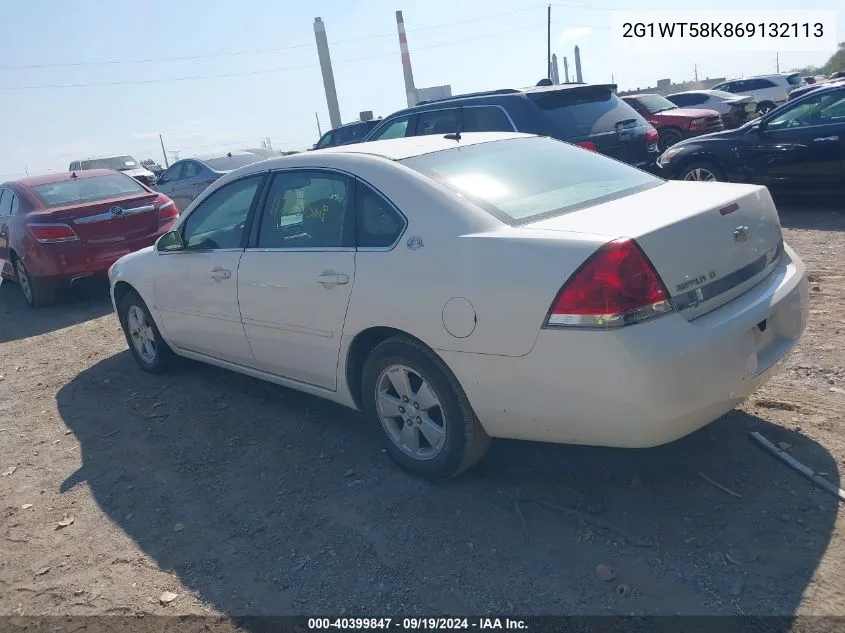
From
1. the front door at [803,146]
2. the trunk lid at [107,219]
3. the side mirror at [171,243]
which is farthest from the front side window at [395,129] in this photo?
the side mirror at [171,243]

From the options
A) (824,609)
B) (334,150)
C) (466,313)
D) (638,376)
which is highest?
(334,150)

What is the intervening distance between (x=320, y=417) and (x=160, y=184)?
13129 millimetres

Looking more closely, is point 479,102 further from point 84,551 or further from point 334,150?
point 84,551

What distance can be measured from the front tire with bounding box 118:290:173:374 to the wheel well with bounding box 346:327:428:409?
237cm

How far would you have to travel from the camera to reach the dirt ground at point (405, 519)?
2883 mm

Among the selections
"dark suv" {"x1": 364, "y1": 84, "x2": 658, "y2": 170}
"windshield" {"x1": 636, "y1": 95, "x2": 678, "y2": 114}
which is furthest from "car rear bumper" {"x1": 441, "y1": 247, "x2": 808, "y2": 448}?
"windshield" {"x1": 636, "y1": 95, "x2": 678, "y2": 114}

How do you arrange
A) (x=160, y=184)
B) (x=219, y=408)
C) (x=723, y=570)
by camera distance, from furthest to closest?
1. (x=160, y=184)
2. (x=219, y=408)
3. (x=723, y=570)

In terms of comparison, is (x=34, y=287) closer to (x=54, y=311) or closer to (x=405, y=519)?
(x=54, y=311)

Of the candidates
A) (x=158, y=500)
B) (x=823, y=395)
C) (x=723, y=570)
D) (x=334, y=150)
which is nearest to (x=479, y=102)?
(x=334, y=150)

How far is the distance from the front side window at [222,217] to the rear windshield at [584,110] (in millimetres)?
4727

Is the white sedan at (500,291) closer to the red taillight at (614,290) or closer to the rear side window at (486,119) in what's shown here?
the red taillight at (614,290)

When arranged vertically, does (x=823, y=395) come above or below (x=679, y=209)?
below

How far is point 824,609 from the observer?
8.48ft

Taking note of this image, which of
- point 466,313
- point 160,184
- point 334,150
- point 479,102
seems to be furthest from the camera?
point 160,184
